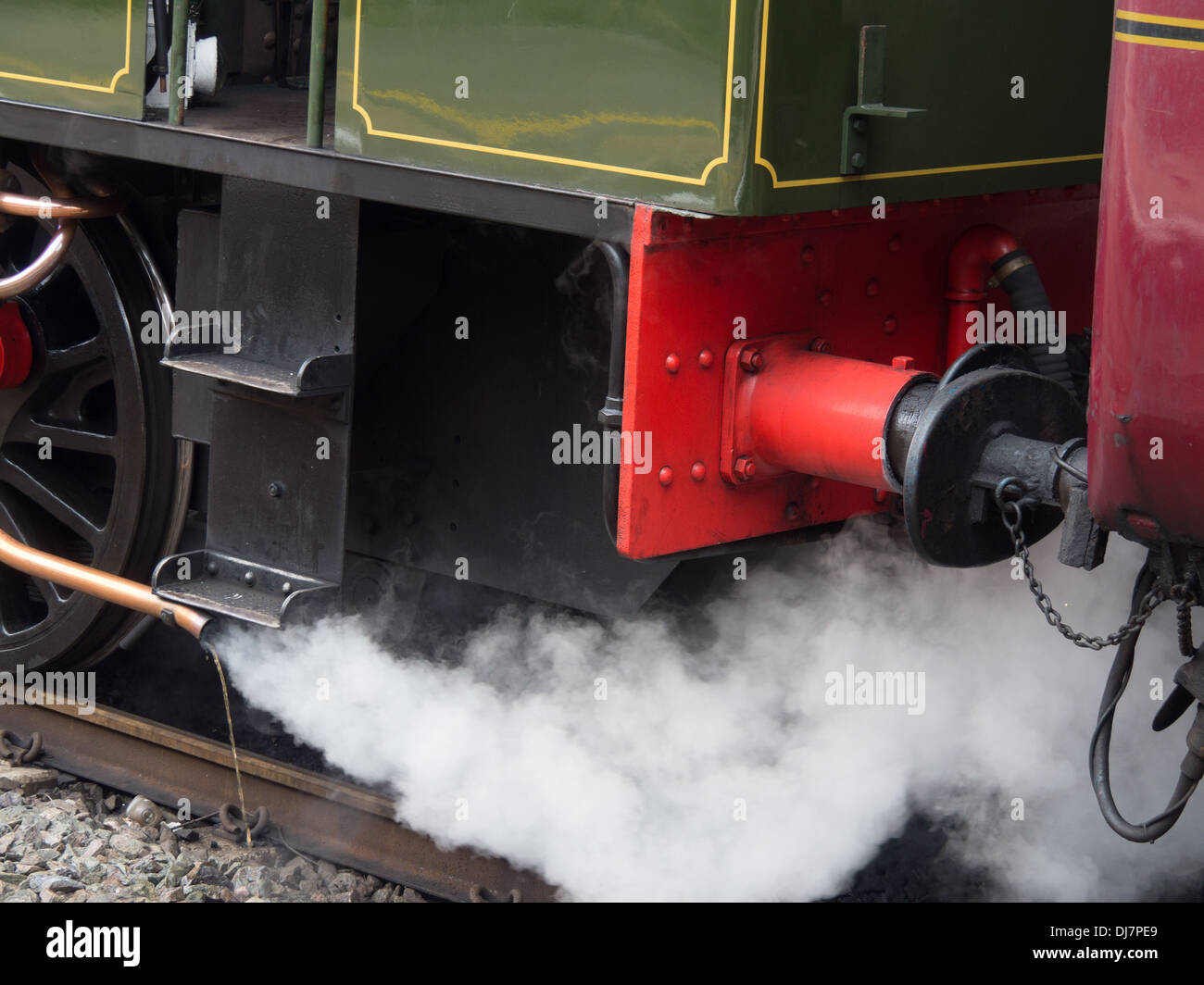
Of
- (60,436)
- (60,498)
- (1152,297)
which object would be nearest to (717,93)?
(1152,297)

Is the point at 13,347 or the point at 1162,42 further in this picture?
the point at 13,347

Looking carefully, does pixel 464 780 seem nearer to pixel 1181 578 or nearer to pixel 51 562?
pixel 51 562

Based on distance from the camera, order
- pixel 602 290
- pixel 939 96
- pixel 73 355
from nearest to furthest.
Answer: pixel 939 96, pixel 602 290, pixel 73 355

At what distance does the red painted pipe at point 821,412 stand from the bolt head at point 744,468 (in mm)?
24

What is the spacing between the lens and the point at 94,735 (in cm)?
439

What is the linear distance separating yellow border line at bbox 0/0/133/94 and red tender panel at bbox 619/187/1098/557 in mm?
1399

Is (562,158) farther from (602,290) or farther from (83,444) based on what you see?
(83,444)

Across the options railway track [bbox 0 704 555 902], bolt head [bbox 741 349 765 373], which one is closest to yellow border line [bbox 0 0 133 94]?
bolt head [bbox 741 349 765 373]

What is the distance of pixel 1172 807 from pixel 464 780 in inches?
70.1

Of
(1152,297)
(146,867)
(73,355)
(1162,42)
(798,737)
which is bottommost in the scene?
(146,867)

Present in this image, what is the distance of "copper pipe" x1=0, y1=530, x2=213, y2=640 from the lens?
3.59 m

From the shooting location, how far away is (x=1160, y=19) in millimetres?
2137


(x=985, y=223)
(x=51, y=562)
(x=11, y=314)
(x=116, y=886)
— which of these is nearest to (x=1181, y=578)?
(x=985, y=223)

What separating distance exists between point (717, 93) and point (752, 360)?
62 centimetres
